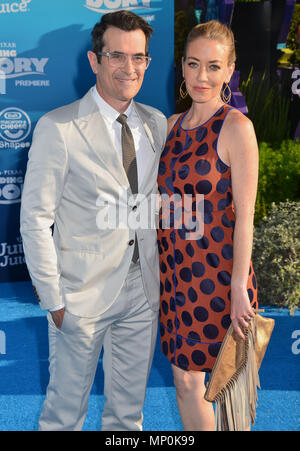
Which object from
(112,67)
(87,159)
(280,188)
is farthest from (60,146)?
(280,188)

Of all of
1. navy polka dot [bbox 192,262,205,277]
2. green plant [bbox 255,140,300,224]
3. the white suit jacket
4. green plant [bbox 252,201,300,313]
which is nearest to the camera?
the white suit jacket

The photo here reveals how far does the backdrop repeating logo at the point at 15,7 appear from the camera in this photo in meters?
6.93

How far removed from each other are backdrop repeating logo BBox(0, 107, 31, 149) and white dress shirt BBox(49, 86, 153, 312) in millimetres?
4729

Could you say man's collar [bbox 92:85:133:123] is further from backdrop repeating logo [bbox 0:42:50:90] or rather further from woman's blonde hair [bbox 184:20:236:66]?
backdrop repeating logo [bbox 0:42:50:90]

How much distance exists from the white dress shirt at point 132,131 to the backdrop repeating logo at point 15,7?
4.84m

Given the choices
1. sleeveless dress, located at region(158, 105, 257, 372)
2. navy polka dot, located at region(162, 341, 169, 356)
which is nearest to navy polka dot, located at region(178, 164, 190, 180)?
sleeveless dress, located at region(158, 105, 257, 372)

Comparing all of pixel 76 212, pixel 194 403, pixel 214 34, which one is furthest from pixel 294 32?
pixel 194 403

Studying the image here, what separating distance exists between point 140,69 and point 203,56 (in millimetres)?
302

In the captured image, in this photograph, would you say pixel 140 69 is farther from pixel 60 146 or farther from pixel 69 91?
pixel 69 91

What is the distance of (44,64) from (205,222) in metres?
5.10

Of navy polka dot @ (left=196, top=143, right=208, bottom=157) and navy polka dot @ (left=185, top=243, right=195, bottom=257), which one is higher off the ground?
navy polka dot @ (left=196, top=143, right=208, bottom=157)

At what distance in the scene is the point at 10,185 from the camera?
7.29 meters

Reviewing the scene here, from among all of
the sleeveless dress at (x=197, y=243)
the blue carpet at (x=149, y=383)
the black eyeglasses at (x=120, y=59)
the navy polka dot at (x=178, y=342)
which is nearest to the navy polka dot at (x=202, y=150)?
the sleeveless dress at (x=197, y=243)

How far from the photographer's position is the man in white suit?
2.54m
